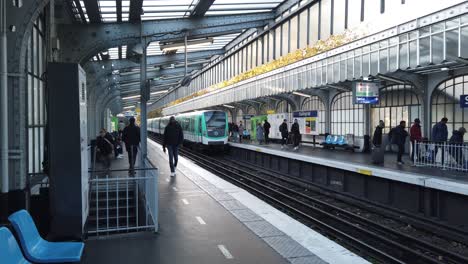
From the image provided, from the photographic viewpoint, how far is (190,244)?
6.08 m

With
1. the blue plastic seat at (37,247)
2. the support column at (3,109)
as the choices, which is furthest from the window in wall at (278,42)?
the blue plastic seat at (37,247)

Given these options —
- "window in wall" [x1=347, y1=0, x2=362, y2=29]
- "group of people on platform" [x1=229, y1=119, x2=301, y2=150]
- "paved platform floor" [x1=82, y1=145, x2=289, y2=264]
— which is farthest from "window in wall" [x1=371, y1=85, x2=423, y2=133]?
"paved platform floor" [x1=82, y1=145, x2=289, y2=264]

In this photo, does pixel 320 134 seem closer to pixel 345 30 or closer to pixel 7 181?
pixel 345 30

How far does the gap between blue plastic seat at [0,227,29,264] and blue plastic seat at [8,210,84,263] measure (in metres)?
0.36

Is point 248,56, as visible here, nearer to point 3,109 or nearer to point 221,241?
point 221,241

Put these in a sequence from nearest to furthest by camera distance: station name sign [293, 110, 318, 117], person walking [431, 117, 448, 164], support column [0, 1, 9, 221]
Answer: support column [0, 1, 9, 221]
person walking [431, 117, 448, 164]
station name sign [293, 110, 318, 117]

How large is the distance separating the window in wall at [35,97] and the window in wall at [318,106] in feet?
65.4

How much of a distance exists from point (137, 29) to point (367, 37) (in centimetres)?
1037

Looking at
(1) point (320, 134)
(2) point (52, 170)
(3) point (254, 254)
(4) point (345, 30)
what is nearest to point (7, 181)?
(2) point (52, 170)

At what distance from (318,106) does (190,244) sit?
23.8m

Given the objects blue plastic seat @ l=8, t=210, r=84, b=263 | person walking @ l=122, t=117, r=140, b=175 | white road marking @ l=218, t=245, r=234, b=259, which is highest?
person walking @ l=122, t=117, r=140, b=175

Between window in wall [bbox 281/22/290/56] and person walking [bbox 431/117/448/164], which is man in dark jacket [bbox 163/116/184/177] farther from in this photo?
window in wall [bbox 281/22/290/56]

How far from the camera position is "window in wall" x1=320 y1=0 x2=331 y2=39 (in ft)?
82.0

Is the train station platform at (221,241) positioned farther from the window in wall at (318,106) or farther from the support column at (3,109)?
the window in wall at (318,106)
